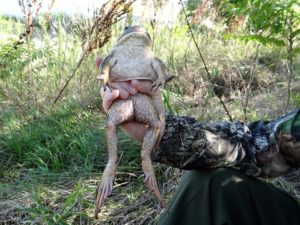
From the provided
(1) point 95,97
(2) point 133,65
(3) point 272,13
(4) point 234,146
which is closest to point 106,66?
(2) point 133,65

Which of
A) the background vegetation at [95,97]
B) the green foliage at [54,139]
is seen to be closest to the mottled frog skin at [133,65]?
the background vegetation at [95,97]

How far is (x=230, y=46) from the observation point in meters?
5.04

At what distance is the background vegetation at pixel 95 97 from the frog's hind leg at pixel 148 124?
941 mm

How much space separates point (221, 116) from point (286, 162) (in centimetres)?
147

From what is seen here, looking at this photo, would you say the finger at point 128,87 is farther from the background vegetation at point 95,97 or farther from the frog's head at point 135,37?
the background vegetation at point 95,97

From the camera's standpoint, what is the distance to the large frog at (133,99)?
1417mm

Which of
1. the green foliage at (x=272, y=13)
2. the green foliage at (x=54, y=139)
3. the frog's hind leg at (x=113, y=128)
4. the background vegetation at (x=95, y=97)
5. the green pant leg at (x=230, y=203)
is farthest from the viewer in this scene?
the green foliage at (x=54, y=139)

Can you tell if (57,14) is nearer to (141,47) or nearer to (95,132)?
(95,132)

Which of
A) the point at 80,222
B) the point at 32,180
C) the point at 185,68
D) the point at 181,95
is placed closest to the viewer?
the point at 80,222

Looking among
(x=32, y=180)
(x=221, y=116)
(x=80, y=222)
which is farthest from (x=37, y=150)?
(x=221, y=116)

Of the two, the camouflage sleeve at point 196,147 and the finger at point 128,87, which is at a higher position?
the finger at point 128,87

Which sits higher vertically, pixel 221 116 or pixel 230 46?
pixel 230 46

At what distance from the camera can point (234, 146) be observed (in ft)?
6.29

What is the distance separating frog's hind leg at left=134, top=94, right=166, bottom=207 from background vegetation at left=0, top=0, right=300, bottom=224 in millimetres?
941
